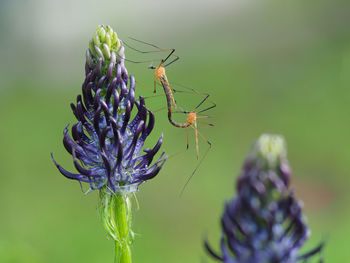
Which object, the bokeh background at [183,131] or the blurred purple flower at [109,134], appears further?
the bokeh background at [183,131]

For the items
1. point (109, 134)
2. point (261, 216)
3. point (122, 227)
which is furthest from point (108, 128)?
point (261, 216)

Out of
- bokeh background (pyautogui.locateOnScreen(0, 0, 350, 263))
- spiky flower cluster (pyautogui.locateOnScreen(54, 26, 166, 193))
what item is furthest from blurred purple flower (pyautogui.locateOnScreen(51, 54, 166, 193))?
bokeh background (pyautogui.locateOnScreen(0, 0, 350, 263))

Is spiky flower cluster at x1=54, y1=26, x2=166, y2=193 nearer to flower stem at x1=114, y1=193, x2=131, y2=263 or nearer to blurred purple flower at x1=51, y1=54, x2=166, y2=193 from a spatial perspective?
blurred purple flower at x1=51, y1=54, x2=166, y2=193

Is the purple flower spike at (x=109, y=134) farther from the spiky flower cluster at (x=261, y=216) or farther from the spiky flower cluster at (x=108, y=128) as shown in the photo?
the spiky flower cluster at (x=261, y=216)

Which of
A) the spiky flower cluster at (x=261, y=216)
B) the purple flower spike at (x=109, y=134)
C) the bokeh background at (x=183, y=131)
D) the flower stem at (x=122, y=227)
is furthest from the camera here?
the bokeh background at (x=183, y=131)

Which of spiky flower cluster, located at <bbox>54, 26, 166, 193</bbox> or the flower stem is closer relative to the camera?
the flower stem

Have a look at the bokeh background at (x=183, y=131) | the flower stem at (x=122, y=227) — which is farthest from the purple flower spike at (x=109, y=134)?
the bokeh background at (x=183, y=131)

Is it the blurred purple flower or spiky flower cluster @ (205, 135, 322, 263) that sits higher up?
the blurred purple flower
